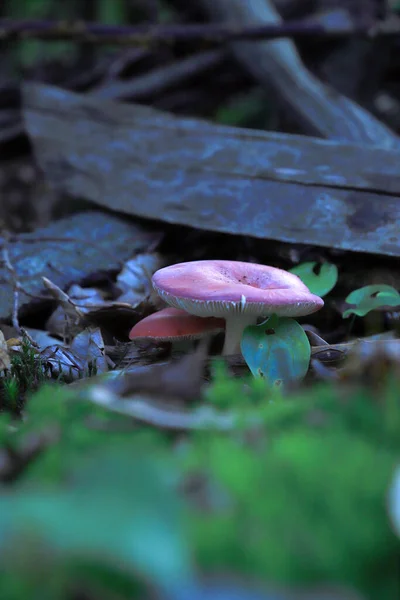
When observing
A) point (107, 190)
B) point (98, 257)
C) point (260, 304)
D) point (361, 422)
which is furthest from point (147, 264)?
point (361, 422)

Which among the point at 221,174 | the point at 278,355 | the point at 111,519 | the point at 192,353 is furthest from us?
the point at 221,174

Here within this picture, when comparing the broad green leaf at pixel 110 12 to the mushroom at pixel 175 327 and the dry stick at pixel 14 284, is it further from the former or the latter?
the mushroom at pixel 175 327

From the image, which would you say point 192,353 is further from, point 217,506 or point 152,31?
point 152,31

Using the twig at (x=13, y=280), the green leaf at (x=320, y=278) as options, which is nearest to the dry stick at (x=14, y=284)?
the twig at (x=13, y=280)

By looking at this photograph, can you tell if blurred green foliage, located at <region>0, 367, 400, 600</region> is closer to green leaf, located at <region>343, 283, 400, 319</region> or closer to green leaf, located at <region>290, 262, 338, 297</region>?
green leaf, located at <region>343, 283, 400, 319</region>

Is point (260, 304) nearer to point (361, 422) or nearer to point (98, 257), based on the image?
point (361, 422)

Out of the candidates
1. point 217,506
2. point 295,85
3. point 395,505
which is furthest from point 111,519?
point 295,85
